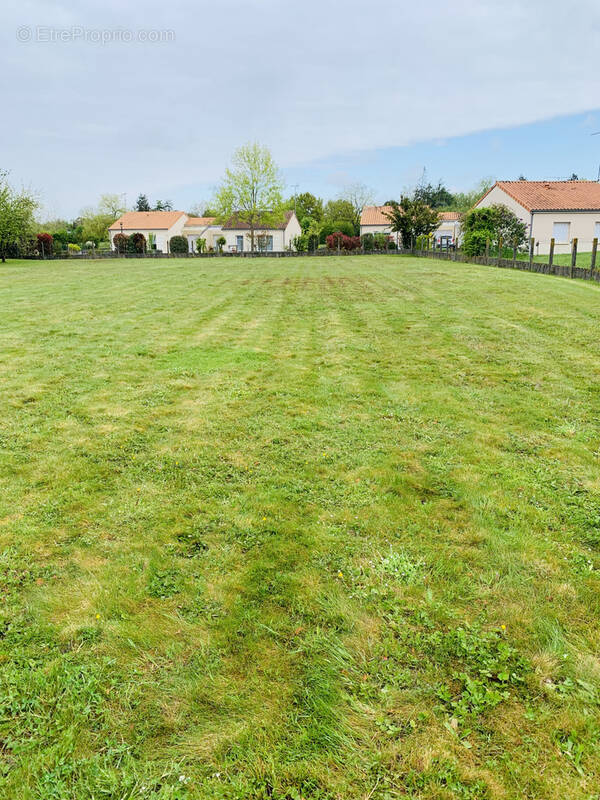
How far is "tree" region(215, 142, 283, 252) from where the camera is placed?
162 ft

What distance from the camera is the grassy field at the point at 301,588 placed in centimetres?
171

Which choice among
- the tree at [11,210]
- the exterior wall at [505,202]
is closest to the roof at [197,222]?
the tree at [11,210]

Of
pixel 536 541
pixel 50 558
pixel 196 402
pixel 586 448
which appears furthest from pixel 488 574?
pixel 196 402

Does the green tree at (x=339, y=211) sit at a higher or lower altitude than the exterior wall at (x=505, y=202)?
higher

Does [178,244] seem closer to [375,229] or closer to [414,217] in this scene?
[375,229]

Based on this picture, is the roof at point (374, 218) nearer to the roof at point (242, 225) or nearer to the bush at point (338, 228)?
the bush at point (338, 228)

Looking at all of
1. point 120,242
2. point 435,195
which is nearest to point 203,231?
point 120,242

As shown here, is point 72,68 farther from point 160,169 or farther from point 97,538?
point 160,169

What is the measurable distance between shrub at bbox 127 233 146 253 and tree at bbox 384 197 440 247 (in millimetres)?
Result: 23196

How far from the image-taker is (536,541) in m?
2.83

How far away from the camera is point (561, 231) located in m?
31.1

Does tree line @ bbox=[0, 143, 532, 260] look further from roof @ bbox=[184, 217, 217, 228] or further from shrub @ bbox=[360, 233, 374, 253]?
roof @ bbox=[184, 217, 217, 228]

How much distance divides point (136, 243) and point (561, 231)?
35.3 m

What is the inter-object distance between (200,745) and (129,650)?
1.96 ft
